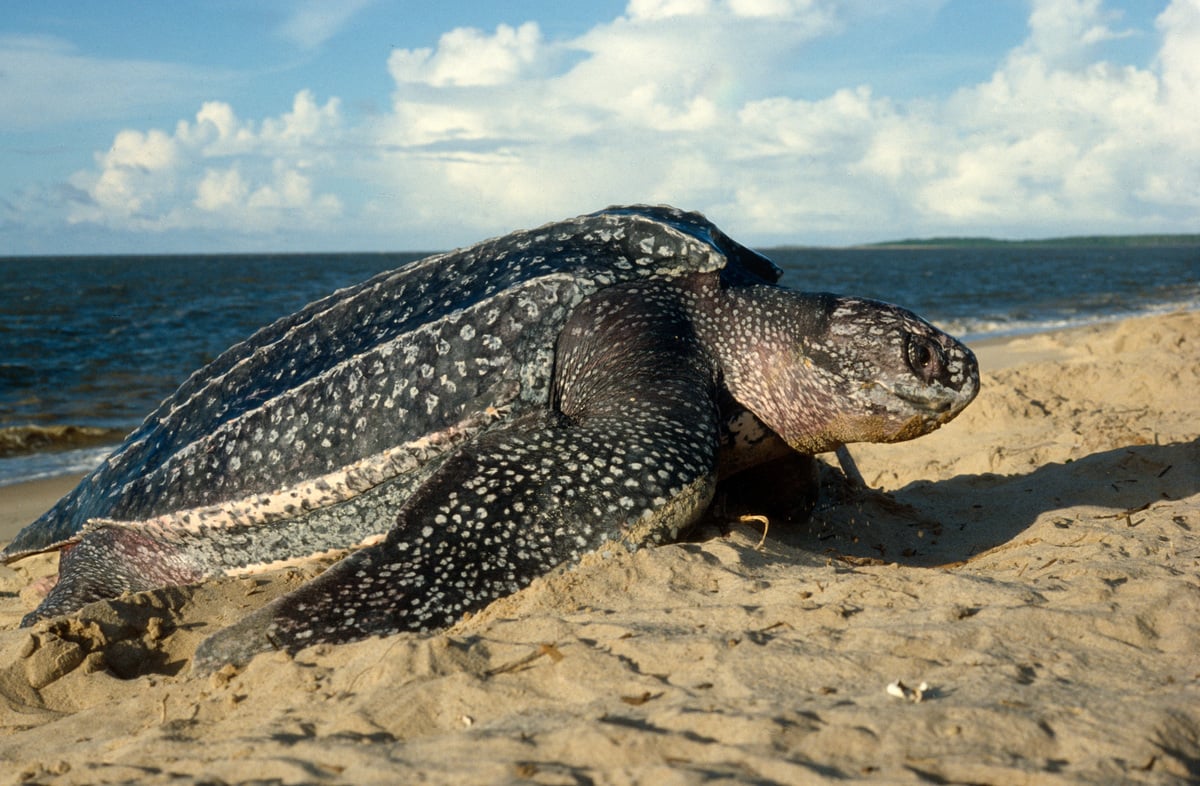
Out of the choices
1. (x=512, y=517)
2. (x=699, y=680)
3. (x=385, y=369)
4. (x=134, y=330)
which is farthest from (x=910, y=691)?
(x=134, y=330)

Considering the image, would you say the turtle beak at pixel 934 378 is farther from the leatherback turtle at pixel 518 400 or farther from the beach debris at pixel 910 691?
the beach debris at pixel 910 691

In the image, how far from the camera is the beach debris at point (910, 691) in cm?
180

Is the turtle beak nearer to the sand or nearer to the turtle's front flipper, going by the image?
the sand

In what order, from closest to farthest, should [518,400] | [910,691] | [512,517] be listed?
[910,691], [512,517], [518,400]

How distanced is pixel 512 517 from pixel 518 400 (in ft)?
2.26

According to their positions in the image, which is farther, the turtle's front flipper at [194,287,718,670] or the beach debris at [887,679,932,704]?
the turtle's front flipper at [194,287,718,670]

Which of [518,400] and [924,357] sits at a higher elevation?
[924,357]

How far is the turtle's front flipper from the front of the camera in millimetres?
2488

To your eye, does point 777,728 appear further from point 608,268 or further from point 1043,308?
point 1043,308

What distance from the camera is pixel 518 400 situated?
10.8 ft

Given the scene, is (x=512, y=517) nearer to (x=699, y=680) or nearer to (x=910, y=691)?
(x=699, y=680)

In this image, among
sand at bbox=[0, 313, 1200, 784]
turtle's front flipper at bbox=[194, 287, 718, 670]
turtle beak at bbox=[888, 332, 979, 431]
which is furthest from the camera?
turtle beak at bbox=[888, 332, 979, 431]

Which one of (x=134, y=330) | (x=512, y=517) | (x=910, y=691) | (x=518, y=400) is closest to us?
(x=910, y=691)

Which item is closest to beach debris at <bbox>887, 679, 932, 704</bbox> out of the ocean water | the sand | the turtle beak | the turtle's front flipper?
the sand
